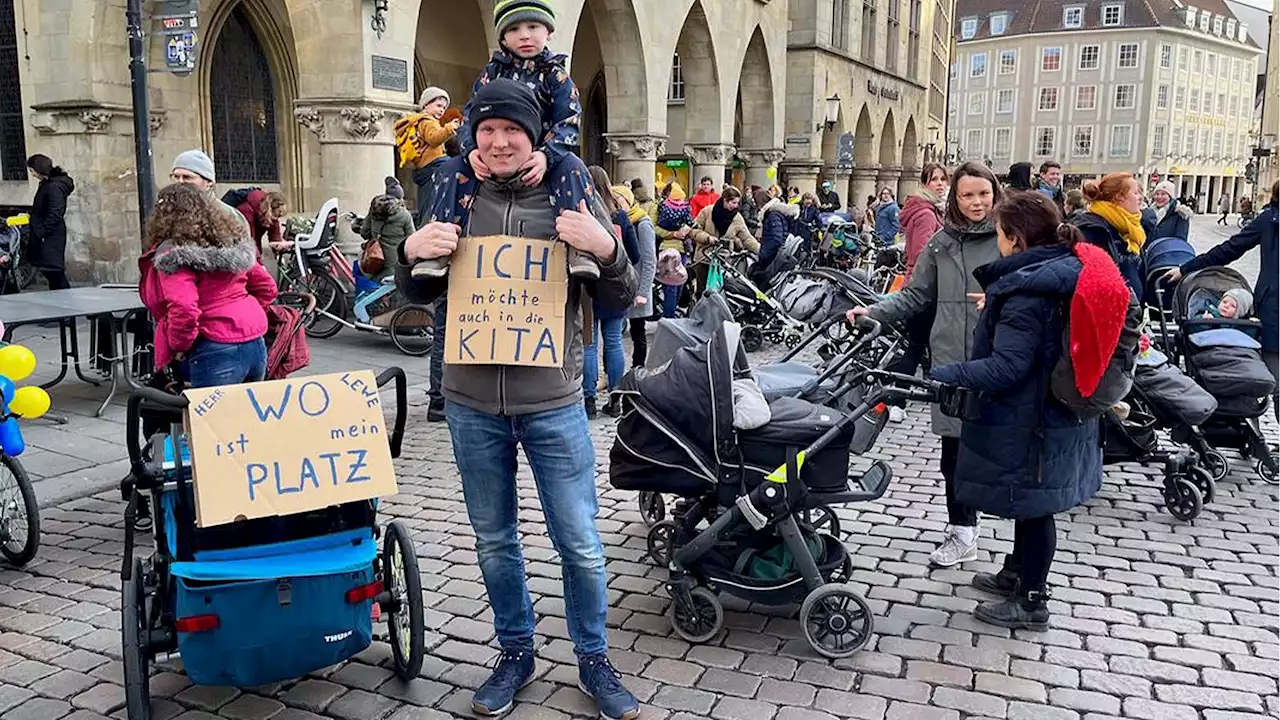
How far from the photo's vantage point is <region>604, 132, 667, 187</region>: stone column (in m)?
17.9

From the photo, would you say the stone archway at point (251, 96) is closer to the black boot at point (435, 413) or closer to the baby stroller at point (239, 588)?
the black boot at point (435, 413)

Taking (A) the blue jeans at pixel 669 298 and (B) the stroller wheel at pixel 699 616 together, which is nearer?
(B) the stroller wheel at pixel 699 616

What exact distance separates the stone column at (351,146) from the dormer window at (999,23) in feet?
252

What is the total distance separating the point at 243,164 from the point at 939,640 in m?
12.7

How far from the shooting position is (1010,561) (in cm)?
443

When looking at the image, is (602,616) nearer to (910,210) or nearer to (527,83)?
(527,83)

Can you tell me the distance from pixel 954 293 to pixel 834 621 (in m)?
1.72

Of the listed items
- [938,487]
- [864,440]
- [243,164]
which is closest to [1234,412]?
[938,487]

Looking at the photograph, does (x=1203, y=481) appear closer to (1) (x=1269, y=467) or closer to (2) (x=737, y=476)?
(1) (x=1269, y=467)

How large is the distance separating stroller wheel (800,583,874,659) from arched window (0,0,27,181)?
12456mm

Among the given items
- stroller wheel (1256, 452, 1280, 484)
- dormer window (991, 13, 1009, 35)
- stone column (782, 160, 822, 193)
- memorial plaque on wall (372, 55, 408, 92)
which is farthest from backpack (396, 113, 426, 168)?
dormer window (991, 13, 1009, 35)

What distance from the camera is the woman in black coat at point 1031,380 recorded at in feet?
12.2

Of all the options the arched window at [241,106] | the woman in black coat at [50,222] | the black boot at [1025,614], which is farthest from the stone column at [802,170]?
the black boot at [1025,614]

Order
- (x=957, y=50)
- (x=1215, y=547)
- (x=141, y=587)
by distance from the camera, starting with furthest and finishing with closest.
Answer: (x=957, y=50), (x=1215, y=547), (x=141, y=587)
